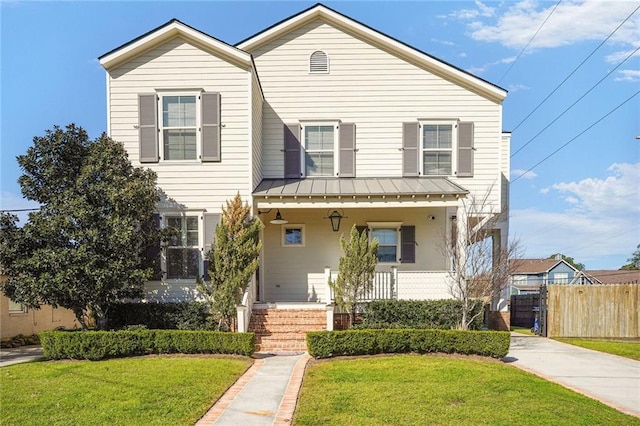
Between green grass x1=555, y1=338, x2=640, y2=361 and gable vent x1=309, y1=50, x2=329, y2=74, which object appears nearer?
green grass x1=555, y1=338, x2=640, y2=361

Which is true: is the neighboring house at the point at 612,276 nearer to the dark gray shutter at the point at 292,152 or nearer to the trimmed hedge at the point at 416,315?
the trimmed hedge at the point at 416,315

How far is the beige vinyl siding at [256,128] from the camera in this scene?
1159cm

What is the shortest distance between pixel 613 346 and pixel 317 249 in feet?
28.6

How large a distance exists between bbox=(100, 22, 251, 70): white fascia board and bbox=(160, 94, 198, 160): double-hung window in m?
1.37

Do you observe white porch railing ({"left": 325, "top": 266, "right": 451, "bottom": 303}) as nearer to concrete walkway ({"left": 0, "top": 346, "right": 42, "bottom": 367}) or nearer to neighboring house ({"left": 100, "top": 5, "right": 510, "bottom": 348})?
neighboring house ({"left": 100, "top": 5, "right": 510, "bottom": 348})

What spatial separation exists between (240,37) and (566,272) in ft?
165

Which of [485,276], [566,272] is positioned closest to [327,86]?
[485,276]

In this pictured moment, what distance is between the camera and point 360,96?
13281 millimetres

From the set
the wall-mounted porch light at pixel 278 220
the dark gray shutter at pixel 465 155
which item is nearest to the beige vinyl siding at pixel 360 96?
the dark gray shutter at pixel 465 155

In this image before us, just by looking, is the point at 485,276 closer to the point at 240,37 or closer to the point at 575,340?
the point at 575,340

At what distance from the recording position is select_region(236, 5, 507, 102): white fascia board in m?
13.0

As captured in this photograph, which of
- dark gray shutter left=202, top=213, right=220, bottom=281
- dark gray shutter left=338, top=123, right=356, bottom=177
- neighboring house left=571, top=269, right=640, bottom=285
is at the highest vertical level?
dark gray shutter left=338, top=123, right=356, bottom=177

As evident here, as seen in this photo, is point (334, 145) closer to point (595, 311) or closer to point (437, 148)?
point (437, 148)

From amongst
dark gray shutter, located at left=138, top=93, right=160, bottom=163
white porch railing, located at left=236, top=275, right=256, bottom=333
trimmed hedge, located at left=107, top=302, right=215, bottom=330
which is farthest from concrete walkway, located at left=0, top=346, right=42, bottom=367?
dark gray shutter, located at left=138, top=93, right=160, bottom=163
